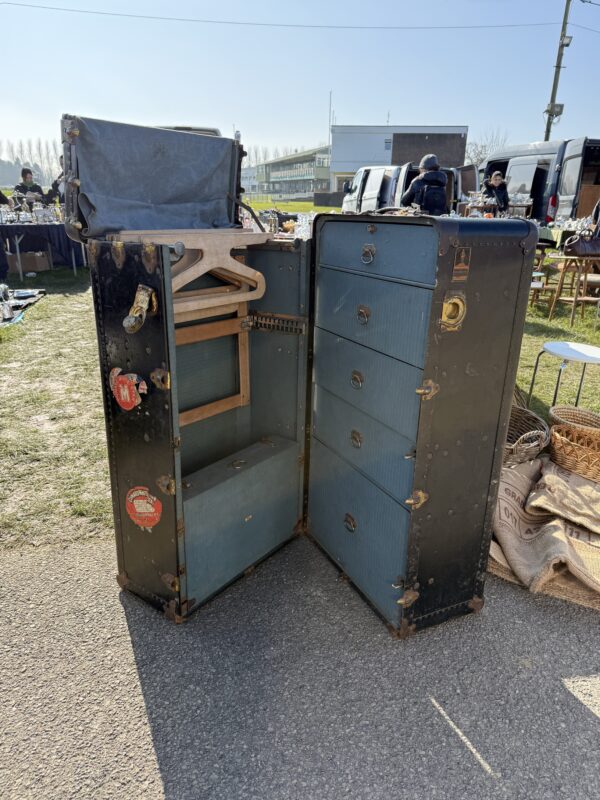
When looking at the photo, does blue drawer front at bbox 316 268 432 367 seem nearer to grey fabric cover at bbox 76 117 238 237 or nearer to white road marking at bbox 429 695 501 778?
grey fabric cover at bbox 76 117 238 237

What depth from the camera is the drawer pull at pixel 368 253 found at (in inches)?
93.7

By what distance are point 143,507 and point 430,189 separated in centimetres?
759

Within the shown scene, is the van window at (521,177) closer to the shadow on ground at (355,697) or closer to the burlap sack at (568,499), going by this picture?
the burlap sack at (568,499)

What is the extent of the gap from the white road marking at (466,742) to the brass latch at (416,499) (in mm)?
814

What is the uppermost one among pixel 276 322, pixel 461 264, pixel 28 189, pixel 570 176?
pixel 570 176

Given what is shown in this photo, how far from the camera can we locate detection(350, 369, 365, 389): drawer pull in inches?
103

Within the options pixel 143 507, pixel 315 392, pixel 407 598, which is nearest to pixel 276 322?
pixel 315 392

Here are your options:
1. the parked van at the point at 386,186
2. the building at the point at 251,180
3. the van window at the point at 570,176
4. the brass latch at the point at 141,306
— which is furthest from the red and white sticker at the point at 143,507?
the building at the point at 251,180

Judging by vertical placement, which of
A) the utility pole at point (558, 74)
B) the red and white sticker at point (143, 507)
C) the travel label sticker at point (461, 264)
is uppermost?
the utility pole at point (558, 74)

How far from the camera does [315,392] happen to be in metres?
3.03

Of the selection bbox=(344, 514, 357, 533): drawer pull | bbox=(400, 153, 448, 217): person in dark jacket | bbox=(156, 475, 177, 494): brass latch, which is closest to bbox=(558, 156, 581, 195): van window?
bbox=(400, 153, 448, 217): person in dark jacket

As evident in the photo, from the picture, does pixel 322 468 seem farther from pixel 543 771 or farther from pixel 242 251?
pixel 543 771

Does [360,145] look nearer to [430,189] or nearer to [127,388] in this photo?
[430,189]

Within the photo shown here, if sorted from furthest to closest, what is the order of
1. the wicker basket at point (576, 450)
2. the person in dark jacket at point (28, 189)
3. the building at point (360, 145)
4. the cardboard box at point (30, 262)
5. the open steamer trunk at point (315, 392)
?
the building at point (360, 145) < the person in dark jacket at point (28, 189) < the cardboard box at point (30, 262) < the wicker basket at point (576, 450) < the open steamer trunk at point (315, 392)
